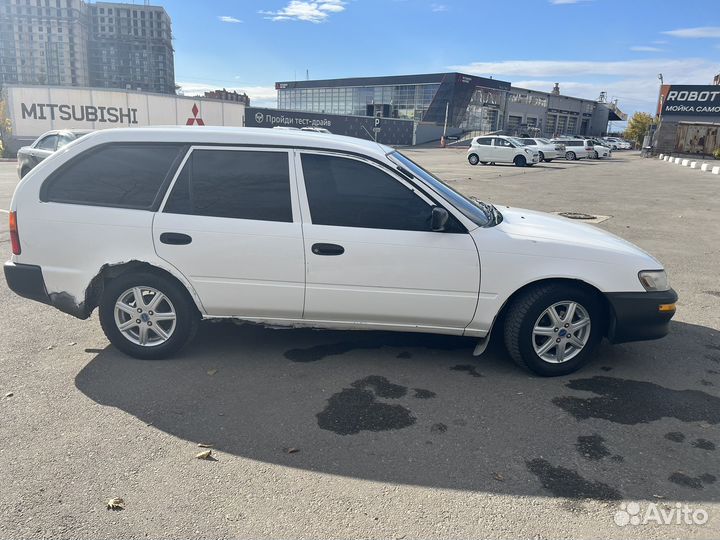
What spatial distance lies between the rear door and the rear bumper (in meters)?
0.88

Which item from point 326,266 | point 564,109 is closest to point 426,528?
point 326,266

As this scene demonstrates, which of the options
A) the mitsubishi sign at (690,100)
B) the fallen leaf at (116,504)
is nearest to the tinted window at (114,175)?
the fallen leaf at (116,504)

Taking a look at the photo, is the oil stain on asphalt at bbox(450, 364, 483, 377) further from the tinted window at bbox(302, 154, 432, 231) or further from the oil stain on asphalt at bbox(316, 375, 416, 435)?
the tinted window at bbox(302, 154, 432, 231)

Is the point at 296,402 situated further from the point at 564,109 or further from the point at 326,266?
the point at 564,109

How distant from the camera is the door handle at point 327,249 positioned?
13.0 feet

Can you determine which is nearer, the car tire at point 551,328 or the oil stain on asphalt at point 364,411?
the oil stain on asphalt at point 364,411

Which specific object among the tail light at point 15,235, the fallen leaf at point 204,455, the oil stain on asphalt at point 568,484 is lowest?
the fallen leaf at point 204,455

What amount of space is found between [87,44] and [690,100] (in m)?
94.5

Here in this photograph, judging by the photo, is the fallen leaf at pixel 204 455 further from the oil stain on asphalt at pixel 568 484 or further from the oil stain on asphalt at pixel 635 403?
the oil stain on asphalt at pixel 635 403

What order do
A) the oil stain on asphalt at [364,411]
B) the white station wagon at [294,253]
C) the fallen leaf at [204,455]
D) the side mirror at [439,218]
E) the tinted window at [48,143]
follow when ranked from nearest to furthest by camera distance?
1. the fallen leaf at [204,455]
2. the oil stain on asphalt at [364,411]
3. the side mirror at [439,218]
4. the white station wagon at [294,253]
5. the tinted window at [48,143]

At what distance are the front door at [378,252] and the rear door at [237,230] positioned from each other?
145 millimetres

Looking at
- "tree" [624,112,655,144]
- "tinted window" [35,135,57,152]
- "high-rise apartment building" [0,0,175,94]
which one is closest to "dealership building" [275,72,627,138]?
"tree" [624,112,655,144]

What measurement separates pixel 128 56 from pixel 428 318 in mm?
116288

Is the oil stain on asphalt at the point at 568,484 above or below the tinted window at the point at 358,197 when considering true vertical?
below
